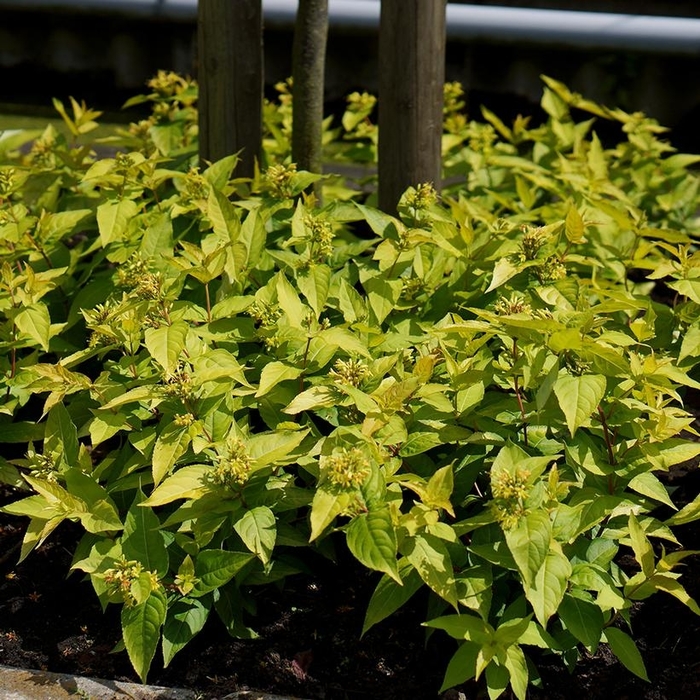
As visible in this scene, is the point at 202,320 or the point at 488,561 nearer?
the point at 488,561

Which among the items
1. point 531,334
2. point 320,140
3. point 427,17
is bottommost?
point 531,334

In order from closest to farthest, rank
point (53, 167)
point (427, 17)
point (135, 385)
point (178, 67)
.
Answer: point (135, 385), point (427, 17), point (53, 167), point (178, 67)

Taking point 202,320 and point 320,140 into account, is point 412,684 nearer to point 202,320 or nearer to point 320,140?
point 202,320

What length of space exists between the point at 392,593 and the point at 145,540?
597 millimetres

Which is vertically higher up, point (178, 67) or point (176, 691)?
point (178, 67)

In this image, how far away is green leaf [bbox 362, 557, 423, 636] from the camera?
2268 mm

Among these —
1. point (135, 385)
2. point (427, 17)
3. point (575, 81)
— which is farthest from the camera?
point (575, 81)

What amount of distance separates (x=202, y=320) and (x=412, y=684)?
111 centimetres

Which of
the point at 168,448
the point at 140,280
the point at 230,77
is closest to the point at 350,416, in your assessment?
the point at 168,448

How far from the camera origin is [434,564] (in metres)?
2.19

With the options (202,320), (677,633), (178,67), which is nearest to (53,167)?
(202,320)

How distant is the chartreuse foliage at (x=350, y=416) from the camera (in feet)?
7.32

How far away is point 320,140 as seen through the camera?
3824 mm

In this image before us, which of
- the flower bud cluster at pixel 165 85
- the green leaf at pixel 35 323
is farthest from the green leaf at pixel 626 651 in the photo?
the flower bud cluster at pixel 165 85
